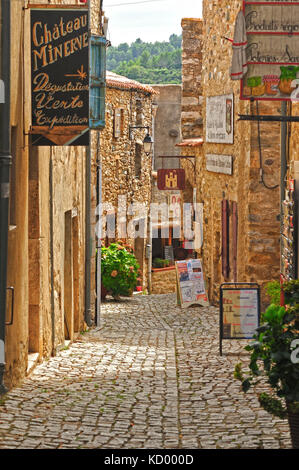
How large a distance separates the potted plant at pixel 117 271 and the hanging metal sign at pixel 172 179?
4960mm

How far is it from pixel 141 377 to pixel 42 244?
73.7 inches

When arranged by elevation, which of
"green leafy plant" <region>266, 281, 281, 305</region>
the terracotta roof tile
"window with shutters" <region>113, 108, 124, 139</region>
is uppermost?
the terracotta roof tile

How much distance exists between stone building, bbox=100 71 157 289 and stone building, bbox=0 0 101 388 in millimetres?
11784

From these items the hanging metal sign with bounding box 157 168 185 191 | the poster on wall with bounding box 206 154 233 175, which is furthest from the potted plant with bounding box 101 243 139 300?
the hanging metal sign with bounding box 157 168 185 191

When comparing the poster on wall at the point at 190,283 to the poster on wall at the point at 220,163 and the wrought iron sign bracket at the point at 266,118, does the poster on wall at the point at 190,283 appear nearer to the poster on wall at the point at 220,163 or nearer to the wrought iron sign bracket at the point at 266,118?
the poster on wall at the point at 220,163

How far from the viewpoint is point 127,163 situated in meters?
27.4

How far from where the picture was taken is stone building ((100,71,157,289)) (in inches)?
982

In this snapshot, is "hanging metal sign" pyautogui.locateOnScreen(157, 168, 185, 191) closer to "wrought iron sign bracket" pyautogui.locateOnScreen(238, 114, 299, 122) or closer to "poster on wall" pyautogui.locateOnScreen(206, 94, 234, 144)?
"poster on wall" pyautogui.locateOnScreen(206, 94, 234, 144)

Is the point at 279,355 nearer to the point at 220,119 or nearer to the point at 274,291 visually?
the point at 274,291

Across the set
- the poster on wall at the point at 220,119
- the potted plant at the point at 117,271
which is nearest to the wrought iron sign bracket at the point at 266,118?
the poster on wall at the point at 220,119

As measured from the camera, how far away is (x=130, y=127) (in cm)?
2750

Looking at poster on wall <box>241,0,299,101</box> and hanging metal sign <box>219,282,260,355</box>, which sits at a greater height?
poster on wall <box>241,0,299,101</box>

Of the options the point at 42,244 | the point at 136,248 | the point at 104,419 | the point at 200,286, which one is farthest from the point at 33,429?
the point at 136,248

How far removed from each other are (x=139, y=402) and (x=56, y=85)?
11.1 ft
